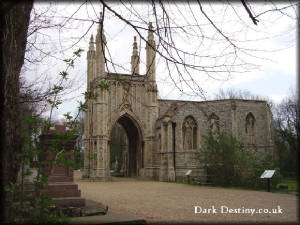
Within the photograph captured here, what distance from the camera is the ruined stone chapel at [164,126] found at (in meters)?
25.2

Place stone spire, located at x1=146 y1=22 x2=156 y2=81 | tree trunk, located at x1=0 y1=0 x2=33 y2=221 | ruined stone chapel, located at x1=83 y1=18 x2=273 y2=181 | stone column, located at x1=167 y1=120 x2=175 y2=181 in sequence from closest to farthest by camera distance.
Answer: tree trunk, located at x1=0 y1=0 x2=33 y2=221 < stone spire, located at x1=146 y1=22 x2=156 y2=81 < stone column, located at x1=167 y1=120 x2=175 y2=181 < ruined stone chapel, located at x1=83 y1=18 x2=273 y2=181

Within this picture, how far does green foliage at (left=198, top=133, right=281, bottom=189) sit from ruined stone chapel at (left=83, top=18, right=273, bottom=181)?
6435 millimetres

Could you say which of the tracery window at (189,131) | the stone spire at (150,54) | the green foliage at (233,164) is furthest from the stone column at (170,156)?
the green foliage at (233,164)

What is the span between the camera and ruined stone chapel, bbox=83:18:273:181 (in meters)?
25.2

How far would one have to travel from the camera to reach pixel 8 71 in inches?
127

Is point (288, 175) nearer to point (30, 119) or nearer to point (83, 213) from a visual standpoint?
point (83, 213)

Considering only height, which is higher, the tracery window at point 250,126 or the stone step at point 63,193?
the tracery window at point 250,126

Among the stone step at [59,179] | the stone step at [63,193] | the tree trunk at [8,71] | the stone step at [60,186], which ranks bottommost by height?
the stone step at [63,193]

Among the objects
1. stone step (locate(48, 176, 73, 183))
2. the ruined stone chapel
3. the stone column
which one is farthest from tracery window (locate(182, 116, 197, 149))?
stone step (locate(48, 176, 73, 183))

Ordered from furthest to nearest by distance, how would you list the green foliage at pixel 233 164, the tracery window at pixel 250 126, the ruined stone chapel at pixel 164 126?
the tracery window at pixel 250 126, the ruined stone chapel at pixel 164 126, the green foliage at pixel 233 164

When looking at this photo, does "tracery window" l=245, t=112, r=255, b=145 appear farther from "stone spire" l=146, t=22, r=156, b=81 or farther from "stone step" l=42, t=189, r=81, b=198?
"stone step" l=42, t=189, r=81, b=198

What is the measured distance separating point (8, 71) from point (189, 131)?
23.9 metres

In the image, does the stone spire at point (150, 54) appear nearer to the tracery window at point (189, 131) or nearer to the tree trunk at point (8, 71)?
the tree trunk at point (8, 71)

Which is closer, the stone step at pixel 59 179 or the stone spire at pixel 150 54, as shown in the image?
the stone spire at pixel 150 54
